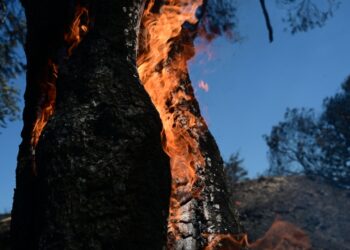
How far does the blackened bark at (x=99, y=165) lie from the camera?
2225 millimetres

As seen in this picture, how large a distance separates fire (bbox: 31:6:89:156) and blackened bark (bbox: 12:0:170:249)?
0.83 ft

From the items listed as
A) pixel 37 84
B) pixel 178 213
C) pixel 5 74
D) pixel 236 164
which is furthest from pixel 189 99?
pixel 236 164

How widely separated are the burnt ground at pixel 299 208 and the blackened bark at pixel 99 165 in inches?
600

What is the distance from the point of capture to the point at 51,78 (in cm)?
342

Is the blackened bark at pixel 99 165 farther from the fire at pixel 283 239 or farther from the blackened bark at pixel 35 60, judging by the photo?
the fire at pixel 283 239

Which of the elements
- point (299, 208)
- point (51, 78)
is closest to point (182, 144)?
point (51, 78)

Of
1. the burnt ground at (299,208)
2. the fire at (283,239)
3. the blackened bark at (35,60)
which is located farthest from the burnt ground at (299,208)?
the blackened bark at (35,60)

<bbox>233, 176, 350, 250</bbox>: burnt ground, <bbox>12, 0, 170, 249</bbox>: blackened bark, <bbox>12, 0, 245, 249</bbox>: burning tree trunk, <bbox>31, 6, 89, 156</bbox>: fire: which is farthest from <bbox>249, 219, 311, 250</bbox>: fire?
<bbox>12, 0, 170, 249</bbox>: blackened bark

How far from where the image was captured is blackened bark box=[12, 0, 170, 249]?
7.30 ft

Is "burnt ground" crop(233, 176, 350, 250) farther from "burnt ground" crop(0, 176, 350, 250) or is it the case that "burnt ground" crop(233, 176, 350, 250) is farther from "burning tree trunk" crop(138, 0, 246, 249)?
"burning tree trunk" crop(138, 0, 246, 249)

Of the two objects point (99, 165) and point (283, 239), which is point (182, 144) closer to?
point (99, 165)

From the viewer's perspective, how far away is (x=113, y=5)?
2994mm

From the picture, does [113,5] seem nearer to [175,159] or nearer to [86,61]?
[86,61]

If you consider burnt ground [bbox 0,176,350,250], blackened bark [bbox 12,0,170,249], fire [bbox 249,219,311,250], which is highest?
burnt ground [bbox 0,176,350,250]
